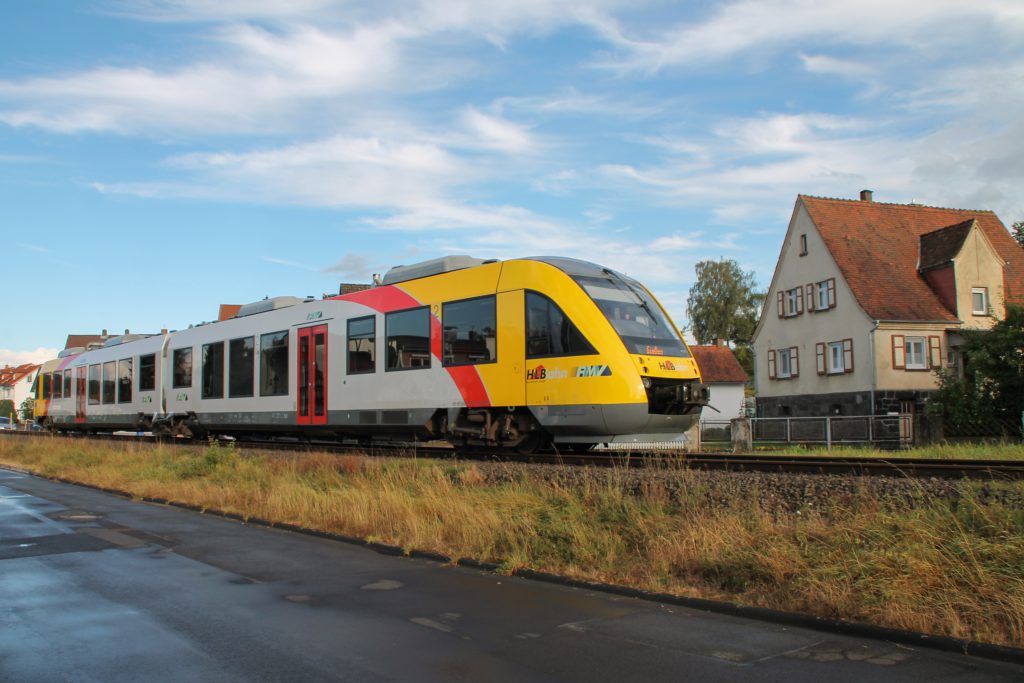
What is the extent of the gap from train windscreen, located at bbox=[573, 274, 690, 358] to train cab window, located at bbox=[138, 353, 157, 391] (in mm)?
17667

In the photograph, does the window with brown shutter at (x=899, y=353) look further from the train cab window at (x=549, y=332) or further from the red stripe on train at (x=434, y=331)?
the train cab window at (x=549, y=332)

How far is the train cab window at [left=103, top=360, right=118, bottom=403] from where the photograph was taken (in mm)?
29591

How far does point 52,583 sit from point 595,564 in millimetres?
4572

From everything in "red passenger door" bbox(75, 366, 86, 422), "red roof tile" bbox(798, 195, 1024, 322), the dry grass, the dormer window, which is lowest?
the dry grass

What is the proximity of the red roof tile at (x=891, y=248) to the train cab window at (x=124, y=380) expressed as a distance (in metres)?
29.8

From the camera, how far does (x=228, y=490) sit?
1308cm

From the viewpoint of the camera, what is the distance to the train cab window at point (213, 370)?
75.3 feet

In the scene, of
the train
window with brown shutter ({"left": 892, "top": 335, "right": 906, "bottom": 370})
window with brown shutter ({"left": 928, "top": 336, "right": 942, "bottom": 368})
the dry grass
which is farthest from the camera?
window with brown shutter ({"left": 928, "top": 336, "right": 942, "bottom": 368})

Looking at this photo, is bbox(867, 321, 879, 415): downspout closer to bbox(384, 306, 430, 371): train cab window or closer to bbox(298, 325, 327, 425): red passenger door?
bbox(298, 325, 327, 425): red passenger door

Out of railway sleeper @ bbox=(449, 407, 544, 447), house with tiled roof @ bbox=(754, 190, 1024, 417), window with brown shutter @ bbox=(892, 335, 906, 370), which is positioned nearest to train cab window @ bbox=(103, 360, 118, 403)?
railway sleeper @ bbox=(449, 407, 544, 447)

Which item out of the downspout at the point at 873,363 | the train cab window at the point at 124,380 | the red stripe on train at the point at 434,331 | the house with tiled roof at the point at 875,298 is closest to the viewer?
the red stripe on train at the point at 434,331

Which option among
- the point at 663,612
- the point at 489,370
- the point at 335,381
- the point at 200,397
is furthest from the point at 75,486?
the point at 663,612

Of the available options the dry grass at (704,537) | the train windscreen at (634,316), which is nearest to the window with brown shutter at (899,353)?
the train windscreen at (634,316)

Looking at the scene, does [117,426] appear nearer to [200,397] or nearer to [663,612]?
[200,397]
